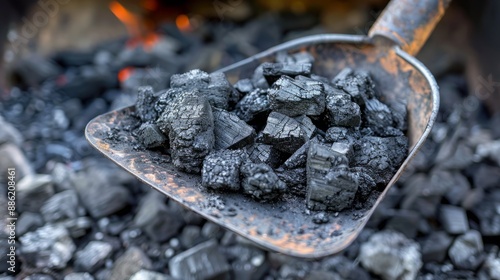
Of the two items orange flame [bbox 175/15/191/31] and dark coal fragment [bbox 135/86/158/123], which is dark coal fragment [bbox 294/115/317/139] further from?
orange flame [bbox 175/15/191/31]

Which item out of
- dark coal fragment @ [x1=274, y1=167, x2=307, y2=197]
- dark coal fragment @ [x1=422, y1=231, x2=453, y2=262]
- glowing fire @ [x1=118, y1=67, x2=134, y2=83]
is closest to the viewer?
dark coal fragment @ [x1=274, y1=167, x2=307, y2=197]

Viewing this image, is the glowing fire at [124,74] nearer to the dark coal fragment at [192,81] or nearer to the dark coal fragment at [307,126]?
the dark coal fragment at [192,81]

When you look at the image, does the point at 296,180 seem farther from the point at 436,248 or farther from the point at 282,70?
the point at 436,248

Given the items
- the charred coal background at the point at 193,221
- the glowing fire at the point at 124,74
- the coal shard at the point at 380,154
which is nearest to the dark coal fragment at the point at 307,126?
the coal shard at the point at 380,154

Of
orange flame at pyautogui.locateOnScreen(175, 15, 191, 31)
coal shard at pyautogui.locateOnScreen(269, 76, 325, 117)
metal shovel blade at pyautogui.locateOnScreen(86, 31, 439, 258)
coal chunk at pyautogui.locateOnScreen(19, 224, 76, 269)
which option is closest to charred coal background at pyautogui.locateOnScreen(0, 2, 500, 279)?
coal chunk at pyautogui.locateOnScreen(19, 224, 76, 269)

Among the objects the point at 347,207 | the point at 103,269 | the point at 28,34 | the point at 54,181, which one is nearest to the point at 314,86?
the point at 347,207

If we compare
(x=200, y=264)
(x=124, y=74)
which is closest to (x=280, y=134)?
(x=200, y=264)
